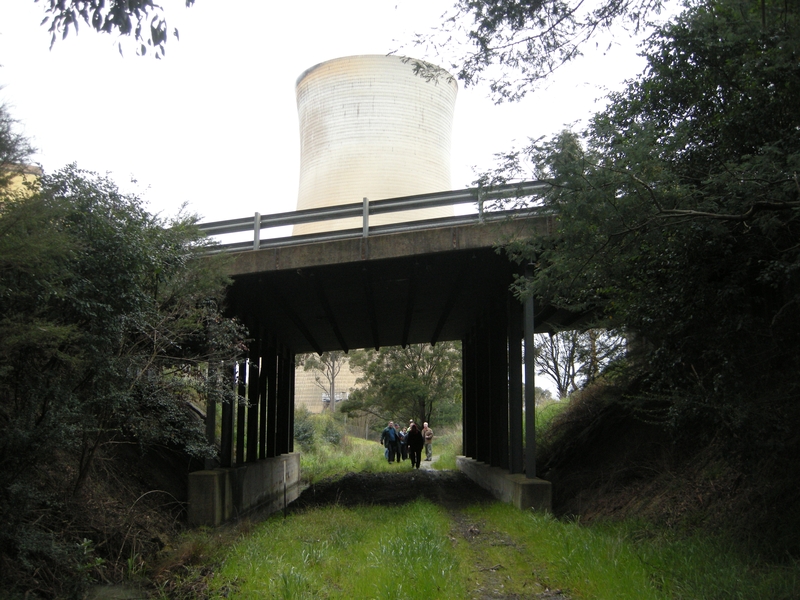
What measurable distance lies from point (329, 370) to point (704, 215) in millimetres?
44746

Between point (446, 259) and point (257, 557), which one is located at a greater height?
point (446, 259)

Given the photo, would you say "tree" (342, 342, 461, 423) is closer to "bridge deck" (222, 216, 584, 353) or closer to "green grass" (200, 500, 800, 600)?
"bridge deck" (222, 216, 584, 353)

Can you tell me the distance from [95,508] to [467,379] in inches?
602

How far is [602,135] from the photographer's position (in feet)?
22.7

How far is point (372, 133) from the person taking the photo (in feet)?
91.9

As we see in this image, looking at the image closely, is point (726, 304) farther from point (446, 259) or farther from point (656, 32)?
point (446, 259)

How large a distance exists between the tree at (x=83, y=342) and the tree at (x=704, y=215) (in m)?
4.78

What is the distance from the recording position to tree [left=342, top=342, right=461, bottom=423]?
33.6 metres

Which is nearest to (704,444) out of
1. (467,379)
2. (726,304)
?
(726,304)

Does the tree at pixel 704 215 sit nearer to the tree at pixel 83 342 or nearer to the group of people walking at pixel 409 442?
the tree at pixel 83 342

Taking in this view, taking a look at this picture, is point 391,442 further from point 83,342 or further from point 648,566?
point 648,566

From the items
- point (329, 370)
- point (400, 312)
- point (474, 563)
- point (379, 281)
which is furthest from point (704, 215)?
point (329, 370)

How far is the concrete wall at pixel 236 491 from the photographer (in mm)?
12695

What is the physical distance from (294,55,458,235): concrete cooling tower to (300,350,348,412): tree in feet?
63.6
